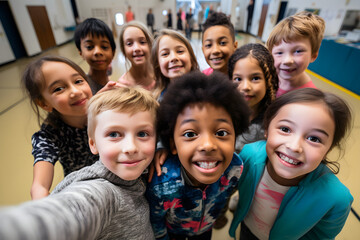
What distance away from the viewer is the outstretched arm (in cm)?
87

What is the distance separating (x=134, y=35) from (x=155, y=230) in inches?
68.1

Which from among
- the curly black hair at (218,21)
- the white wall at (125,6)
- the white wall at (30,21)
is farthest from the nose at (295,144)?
the white wall at (125,6)

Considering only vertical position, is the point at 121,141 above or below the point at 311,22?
below

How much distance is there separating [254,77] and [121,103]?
2.97 feet

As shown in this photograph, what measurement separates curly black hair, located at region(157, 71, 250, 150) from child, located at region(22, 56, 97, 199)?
599 millimetres

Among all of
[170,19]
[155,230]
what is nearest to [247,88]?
[155,230]

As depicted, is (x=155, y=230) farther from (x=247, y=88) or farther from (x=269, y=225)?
(x=247, y=88)

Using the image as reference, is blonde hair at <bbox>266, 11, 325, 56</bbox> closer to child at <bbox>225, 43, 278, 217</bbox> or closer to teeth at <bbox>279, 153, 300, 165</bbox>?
child at <bbox>225, 43, 278, 217</bbox>

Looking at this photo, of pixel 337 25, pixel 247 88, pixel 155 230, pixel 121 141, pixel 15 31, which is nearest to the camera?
pixel 121 141

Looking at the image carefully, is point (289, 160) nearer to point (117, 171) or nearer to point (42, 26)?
point (117, 171)

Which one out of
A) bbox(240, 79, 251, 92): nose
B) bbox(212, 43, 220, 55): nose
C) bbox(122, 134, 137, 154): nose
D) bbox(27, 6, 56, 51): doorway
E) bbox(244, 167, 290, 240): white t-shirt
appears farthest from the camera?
bbox(27, 6, 56, 51): doorway

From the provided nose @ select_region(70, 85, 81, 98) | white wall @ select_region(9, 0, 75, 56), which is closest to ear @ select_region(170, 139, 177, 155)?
nose @ select_region(70, 85, 81, 98)

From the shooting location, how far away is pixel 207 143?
2.24ft

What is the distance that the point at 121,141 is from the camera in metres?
0.70
